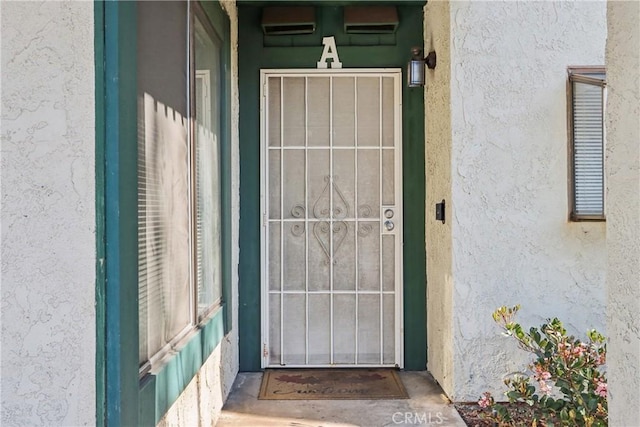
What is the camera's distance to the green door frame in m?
4.03

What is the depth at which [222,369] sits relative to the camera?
10.9 ft

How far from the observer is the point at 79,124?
1.54 m

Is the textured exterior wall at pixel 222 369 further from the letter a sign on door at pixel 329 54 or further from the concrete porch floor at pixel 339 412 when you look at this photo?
the letter a sign on door at pixel 329 54

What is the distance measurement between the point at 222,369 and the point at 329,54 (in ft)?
7.61

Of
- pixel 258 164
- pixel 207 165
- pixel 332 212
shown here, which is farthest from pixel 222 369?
pixel 258 164

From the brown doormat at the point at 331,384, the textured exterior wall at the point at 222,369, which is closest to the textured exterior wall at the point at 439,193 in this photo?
the brown doormat at the point at 331,384

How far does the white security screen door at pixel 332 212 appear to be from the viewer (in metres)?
4.06

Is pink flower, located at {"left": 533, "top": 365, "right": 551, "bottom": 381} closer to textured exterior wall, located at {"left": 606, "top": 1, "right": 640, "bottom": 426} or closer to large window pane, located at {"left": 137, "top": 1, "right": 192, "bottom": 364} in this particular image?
textured exterior wall, located at {"left": 606, "top": 1, "right": 640, "bottom": 426}

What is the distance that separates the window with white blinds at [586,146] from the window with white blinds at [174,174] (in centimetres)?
221

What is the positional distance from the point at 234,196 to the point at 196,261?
3.96 feet

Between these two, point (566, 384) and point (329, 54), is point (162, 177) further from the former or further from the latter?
point (329, 54)

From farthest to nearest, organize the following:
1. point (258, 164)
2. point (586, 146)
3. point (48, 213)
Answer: point (258, 164) < point (586, 146) < point (48, 213)

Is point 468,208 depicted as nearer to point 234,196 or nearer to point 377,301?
point 377,301

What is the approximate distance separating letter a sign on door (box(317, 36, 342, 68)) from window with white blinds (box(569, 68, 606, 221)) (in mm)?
1580
